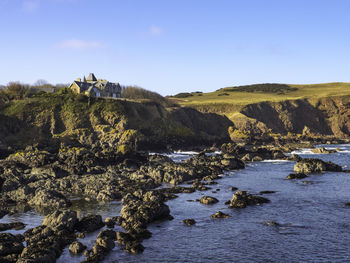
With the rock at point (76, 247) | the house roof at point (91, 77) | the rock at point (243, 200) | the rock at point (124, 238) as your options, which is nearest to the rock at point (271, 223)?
the rock at point (243, 200)

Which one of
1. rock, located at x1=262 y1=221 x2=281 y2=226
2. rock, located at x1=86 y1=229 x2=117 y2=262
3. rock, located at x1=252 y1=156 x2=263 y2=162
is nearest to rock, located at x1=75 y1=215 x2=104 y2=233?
rock, located at x1=86 y1=229 x2=117 y2=262

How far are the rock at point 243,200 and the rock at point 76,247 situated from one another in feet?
66.6

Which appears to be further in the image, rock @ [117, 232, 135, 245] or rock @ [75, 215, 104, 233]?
rock @ [75, 215, 104, 233]

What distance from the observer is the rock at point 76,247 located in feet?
96.5

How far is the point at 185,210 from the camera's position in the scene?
4312cm

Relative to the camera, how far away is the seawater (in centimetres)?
2911

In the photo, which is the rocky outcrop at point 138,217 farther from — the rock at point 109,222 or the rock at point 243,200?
the rock at point 243,200

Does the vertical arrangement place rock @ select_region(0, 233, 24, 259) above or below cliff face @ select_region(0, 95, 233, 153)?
below

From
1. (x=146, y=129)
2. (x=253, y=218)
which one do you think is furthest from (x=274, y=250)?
(x=146, y=129)

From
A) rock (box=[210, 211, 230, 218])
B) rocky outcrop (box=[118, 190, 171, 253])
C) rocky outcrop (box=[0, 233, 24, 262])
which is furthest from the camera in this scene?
rock (box=[210, 211, 230, 218])

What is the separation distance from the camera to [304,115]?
Answer: 18412 centimetres

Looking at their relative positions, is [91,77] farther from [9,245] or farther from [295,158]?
[9,245]

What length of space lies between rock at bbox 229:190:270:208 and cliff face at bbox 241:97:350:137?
126568 mm

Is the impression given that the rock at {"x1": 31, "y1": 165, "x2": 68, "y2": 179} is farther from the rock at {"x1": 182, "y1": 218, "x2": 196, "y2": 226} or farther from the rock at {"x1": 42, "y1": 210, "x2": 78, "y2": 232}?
the rock at {"x1": 182, "y1": 218, "x2": 196, "y2": 226}
